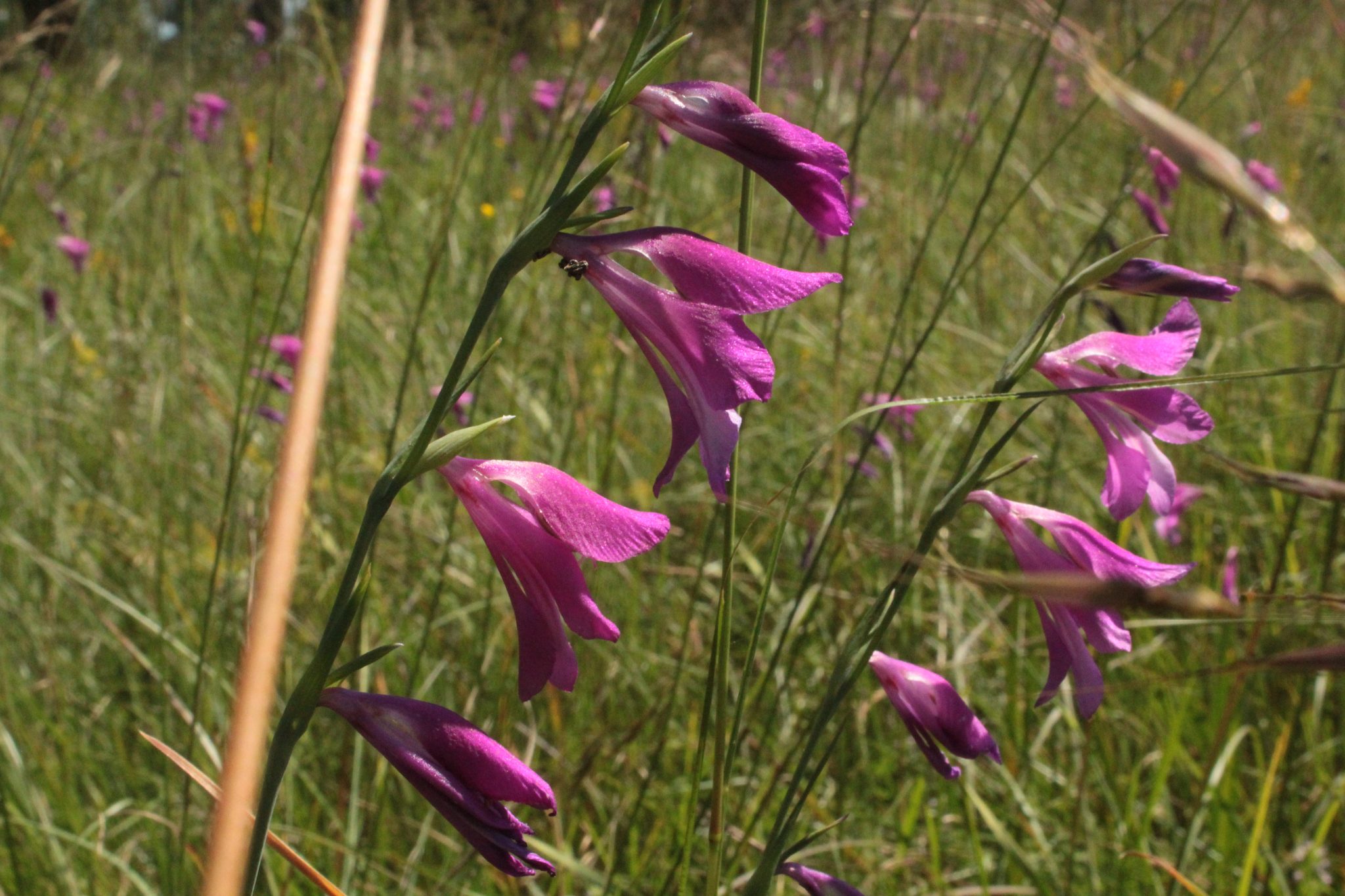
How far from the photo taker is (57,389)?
303 centimetres

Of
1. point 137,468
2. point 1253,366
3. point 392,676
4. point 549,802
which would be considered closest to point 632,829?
point 549,802

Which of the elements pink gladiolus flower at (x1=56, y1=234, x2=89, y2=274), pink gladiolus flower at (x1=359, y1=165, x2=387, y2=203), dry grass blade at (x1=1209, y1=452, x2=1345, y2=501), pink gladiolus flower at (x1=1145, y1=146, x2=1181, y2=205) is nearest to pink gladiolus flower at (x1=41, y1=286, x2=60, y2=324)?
pink gladiolus flower at (x1=56, y1=234, x2=89, y2=274)

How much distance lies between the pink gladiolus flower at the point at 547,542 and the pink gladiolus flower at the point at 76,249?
3.49 metres

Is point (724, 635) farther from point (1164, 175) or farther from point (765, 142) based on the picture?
point (1164, 175)

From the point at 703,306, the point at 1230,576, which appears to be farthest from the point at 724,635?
the point at 1230,576

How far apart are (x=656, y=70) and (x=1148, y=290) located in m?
0.33

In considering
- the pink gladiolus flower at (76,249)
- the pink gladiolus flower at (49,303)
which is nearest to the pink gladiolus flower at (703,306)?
the pink gladiolus flower at (49,303)

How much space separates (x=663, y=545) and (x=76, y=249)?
2.55 metres

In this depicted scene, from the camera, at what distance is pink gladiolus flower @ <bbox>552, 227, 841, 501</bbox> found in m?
0.58

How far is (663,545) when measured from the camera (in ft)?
7.03

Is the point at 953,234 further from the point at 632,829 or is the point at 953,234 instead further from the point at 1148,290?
the point at 1148,290

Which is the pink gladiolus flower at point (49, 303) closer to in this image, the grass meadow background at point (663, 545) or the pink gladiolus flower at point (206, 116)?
the grass meadow background at point (663, 545)

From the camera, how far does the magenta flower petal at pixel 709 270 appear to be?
58 centimetres

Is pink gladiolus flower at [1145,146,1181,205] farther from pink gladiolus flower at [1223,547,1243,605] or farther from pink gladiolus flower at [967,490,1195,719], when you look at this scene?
pink gladiolus flower at [967,490,1195,719]
